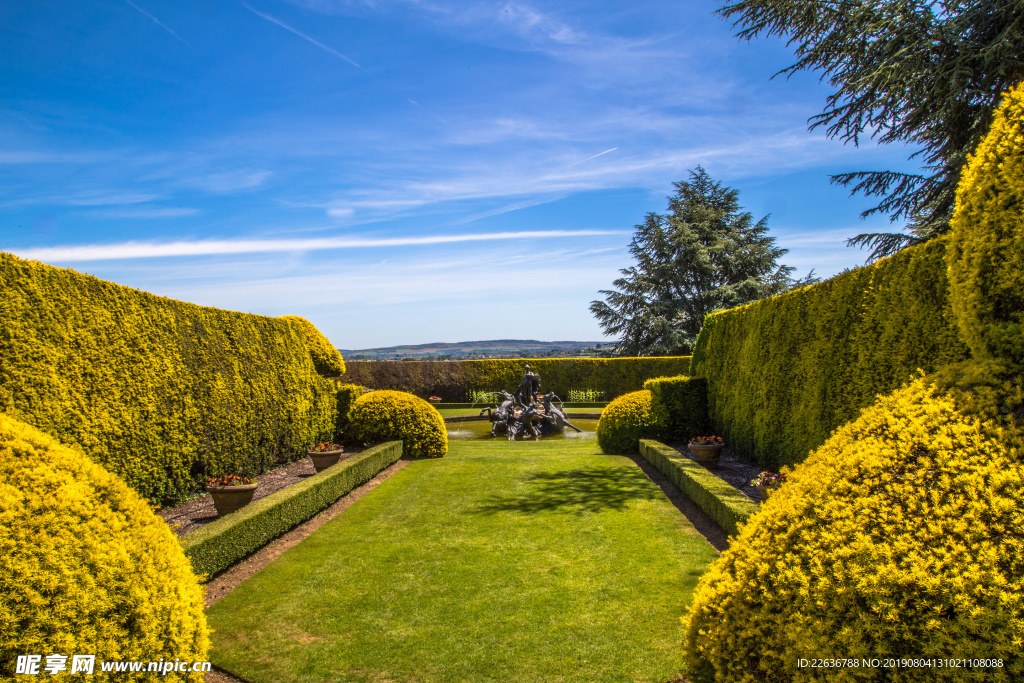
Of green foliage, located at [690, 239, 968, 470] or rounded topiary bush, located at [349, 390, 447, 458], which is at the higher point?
green foliage, located at [690, 239, 968, 470]

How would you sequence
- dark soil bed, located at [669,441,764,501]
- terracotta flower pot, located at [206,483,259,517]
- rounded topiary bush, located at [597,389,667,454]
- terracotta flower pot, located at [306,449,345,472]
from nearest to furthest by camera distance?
terracotta flower pot, located at [206,483,259,517]
dark soil bed, located at [669,441,764,501]
terracotta flower pot, located at [306,449,345,472]
rounded topiary bush, located at [597,389,667,454]

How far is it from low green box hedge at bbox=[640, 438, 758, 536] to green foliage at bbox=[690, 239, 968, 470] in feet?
5.24

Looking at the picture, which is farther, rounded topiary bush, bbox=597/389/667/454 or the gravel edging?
rounded topiary bush, bbox=597/389/667/454

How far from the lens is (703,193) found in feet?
105

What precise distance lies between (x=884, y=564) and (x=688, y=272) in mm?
30166

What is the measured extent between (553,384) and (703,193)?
48.0 feet

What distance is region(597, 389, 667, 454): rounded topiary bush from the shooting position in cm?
1294

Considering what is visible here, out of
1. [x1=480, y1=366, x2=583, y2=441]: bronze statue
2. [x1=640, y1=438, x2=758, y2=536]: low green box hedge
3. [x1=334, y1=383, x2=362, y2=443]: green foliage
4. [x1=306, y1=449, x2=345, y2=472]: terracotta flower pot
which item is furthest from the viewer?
[x1=480, y1=366, x2=583, y2=441]: bronze statue

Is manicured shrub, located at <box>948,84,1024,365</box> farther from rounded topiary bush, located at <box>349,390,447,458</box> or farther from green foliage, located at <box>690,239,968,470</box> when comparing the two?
rounded topiary bush, located at <box>349,390,447,458</box>

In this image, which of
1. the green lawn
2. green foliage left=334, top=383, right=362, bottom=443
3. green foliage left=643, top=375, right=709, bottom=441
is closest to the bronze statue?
green foliage left=643, top=375, right=709, bottom=441

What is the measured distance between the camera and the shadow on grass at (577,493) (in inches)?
328

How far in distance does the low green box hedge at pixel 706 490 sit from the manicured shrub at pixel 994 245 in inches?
91.8

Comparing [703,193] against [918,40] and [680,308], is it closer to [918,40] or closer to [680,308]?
[680,308]

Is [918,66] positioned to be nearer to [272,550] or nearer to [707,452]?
[707,452]
